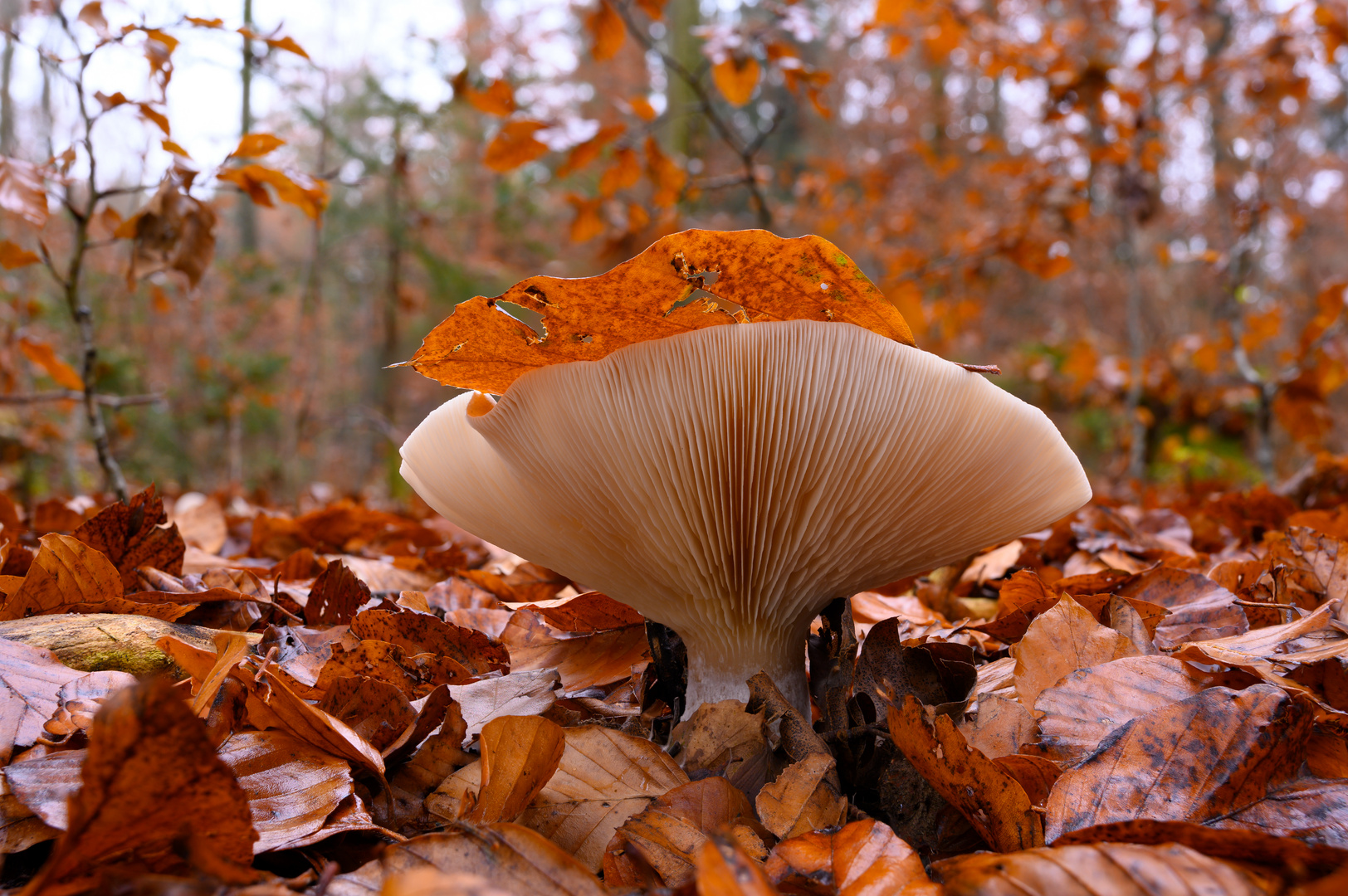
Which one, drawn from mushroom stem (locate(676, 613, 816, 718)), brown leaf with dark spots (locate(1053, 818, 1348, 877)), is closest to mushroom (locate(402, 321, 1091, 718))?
mushroom stem (locate(676, 613, 816, 718))

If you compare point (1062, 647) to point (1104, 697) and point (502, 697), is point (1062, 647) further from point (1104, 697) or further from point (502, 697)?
point (502, 697)

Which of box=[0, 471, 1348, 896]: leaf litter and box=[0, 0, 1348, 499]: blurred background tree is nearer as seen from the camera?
box=[0, 471, 1348, 896]: leaf litter

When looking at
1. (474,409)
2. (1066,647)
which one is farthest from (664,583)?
(1066,647)

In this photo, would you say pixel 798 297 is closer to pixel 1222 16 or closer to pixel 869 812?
pixel 869 812

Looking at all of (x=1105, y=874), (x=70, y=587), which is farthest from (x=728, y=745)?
(x=70, y=587)

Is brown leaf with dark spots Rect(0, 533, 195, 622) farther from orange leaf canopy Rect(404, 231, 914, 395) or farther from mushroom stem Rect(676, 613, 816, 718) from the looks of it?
mushroom stem Rect(676, 613, 816, 718)

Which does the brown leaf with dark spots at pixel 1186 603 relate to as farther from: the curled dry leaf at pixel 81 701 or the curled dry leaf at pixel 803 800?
the curled dry leaf at pixel 81 701
